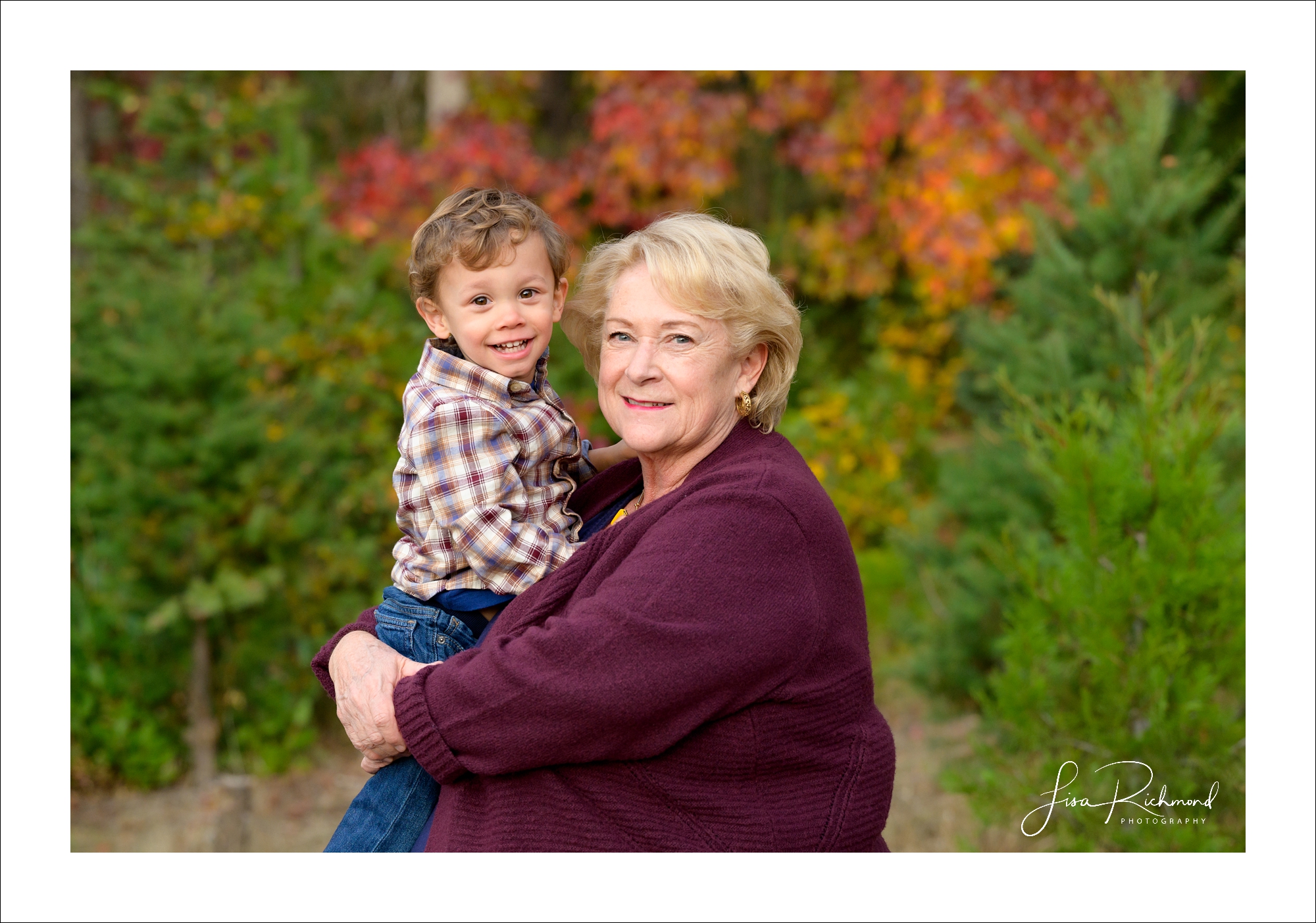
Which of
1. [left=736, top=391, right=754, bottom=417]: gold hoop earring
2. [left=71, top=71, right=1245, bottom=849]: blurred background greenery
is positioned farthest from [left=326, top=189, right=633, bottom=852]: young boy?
[left=71, top=71, right=1245, bottom=849]: blurred background greenery

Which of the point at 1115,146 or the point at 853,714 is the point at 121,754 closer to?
the point at 853,714

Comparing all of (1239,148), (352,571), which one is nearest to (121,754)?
(352,571)

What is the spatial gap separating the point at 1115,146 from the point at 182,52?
3.91 m

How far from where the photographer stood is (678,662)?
183 cm

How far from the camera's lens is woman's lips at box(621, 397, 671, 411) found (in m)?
2.15

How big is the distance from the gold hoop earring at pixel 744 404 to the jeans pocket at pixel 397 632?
0.78m

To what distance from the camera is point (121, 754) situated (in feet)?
18.3

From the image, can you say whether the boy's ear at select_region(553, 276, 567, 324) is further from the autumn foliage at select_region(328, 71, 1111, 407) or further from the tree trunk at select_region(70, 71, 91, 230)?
the tree trunk at select_region(70, 71, 91, 230)

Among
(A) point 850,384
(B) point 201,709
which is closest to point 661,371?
(B) point 201,709

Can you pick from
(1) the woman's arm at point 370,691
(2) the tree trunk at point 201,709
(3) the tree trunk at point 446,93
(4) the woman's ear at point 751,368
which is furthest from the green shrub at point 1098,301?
(3) the tree trunk at point 446,93

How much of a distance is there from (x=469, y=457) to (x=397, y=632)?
39 cm

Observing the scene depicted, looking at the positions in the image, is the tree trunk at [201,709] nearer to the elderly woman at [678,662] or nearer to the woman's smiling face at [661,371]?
the elderly woman at [678,662]

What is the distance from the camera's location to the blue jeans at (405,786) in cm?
220

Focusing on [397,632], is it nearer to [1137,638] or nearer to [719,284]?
[719,284]
